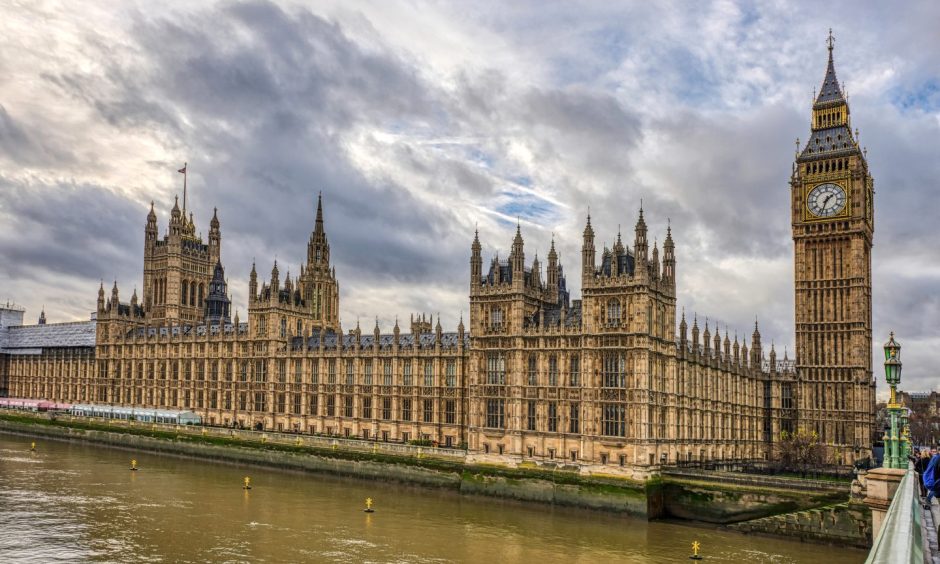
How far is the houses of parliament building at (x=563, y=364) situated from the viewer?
7244 cm

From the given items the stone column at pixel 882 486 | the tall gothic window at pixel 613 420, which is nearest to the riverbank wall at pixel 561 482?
the tall gothic window at pixel 613 420

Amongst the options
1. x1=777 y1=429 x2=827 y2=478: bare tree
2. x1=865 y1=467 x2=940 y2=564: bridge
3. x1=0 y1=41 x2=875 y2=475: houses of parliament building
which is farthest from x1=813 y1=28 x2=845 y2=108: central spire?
x1=865 y1=467 x2=940 y2=564: bridge

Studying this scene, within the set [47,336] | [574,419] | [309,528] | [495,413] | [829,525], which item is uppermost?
[47,336]

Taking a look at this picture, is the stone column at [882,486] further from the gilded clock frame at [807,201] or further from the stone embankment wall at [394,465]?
the gilded clock frame at [807,201]

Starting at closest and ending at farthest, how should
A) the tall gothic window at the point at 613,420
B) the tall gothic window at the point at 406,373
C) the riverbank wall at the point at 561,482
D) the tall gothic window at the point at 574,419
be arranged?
the riverbank wall at the point at 561,482
the tall gothic window at the point at 613,420
the tall gothic window at the point at 574,419
the tall gothic window at the point at 406,373

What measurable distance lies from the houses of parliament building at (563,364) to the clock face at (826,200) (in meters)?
0.18

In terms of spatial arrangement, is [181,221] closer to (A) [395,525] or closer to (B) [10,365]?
(B) [10,365]

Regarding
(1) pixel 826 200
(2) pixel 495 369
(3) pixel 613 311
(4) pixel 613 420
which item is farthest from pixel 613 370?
(1) pixel 826 200

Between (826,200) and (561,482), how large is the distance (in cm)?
5325

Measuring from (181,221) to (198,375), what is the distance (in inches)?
2361

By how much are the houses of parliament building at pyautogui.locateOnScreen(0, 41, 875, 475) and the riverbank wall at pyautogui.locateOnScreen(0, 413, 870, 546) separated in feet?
7.91

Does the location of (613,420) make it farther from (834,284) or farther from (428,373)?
(834,284)

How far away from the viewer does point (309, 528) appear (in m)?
57.3

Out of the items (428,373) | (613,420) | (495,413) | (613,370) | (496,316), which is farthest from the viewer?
(428,373)
